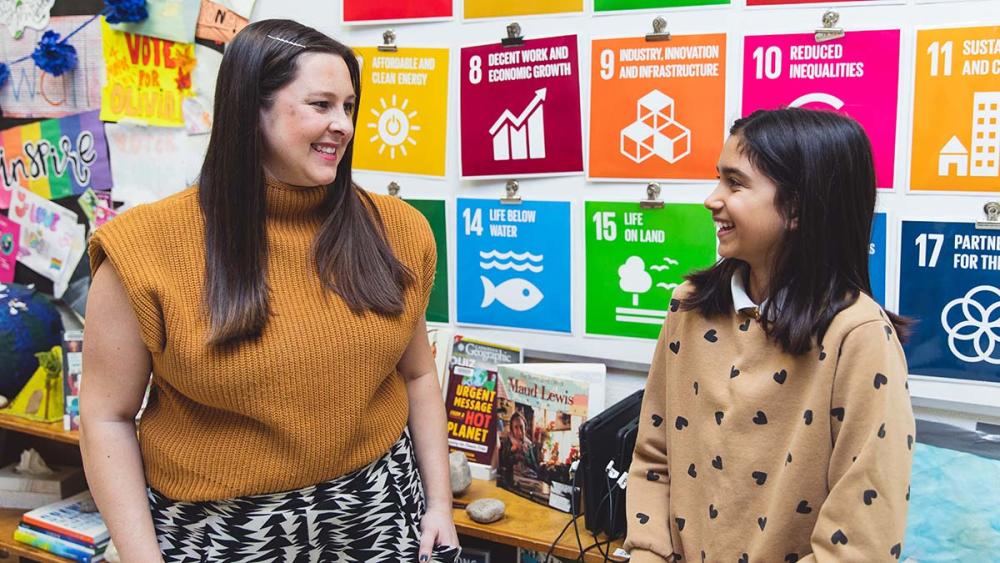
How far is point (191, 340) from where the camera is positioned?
3.64ft

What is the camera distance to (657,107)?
1720mm

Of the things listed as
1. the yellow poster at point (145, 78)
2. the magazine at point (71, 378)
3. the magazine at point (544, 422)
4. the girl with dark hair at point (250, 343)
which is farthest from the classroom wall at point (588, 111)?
the magazine at point (71, 378)

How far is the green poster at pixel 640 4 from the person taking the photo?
5.45 feet

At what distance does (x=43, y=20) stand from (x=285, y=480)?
194 centimetres

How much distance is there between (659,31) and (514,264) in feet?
1.91

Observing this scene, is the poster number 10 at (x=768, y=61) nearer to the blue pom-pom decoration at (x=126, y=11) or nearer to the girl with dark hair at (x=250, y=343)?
the girl with dark hair at (x=250, y=343)

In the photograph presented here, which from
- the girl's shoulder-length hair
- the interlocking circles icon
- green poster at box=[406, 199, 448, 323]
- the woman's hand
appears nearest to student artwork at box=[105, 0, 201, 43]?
green poster at box=[406, 199, 448, 323]

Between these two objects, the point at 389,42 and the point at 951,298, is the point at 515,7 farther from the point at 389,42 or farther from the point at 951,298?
the point at 951,298

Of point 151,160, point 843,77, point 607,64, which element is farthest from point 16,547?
point 843,77

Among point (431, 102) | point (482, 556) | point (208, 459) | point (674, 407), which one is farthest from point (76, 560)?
point (674, 407)

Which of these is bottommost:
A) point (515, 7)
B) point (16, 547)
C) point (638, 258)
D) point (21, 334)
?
point (16, 547)

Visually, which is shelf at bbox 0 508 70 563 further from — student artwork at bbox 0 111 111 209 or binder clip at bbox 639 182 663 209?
binder clip at bbox 639 182 663 209

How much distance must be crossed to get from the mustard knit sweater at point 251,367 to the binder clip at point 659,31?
82 centimetres

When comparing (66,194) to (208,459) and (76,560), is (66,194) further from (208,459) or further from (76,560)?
(208,459)
